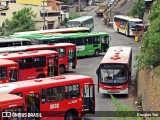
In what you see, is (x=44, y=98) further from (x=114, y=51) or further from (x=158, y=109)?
(x=114, y=51)

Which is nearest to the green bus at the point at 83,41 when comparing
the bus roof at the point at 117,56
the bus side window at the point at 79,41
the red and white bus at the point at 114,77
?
the bus side window at the point at 79,41

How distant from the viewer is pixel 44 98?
19.0 meters

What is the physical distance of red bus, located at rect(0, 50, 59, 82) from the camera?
28031 mm

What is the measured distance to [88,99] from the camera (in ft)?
68.2

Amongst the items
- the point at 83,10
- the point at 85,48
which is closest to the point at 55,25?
the point at 83,10

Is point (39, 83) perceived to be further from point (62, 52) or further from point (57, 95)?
point (62, 52)

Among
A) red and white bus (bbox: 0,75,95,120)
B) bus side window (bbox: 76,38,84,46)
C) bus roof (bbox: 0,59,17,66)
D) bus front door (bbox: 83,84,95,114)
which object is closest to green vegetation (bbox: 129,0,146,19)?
bus side window (bbox: 76,38,84,46)

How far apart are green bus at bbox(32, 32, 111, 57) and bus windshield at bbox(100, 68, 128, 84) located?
13.0m

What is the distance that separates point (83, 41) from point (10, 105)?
2399cm

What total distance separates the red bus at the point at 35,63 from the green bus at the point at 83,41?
828 centimetres

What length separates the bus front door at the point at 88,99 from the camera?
20609 millimetres

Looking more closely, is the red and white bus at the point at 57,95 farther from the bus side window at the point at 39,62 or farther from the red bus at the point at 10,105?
the bus side window at the point at 39,62

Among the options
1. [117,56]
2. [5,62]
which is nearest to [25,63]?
[5,62]

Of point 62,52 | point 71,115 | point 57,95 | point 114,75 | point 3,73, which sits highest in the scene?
point 57,95
